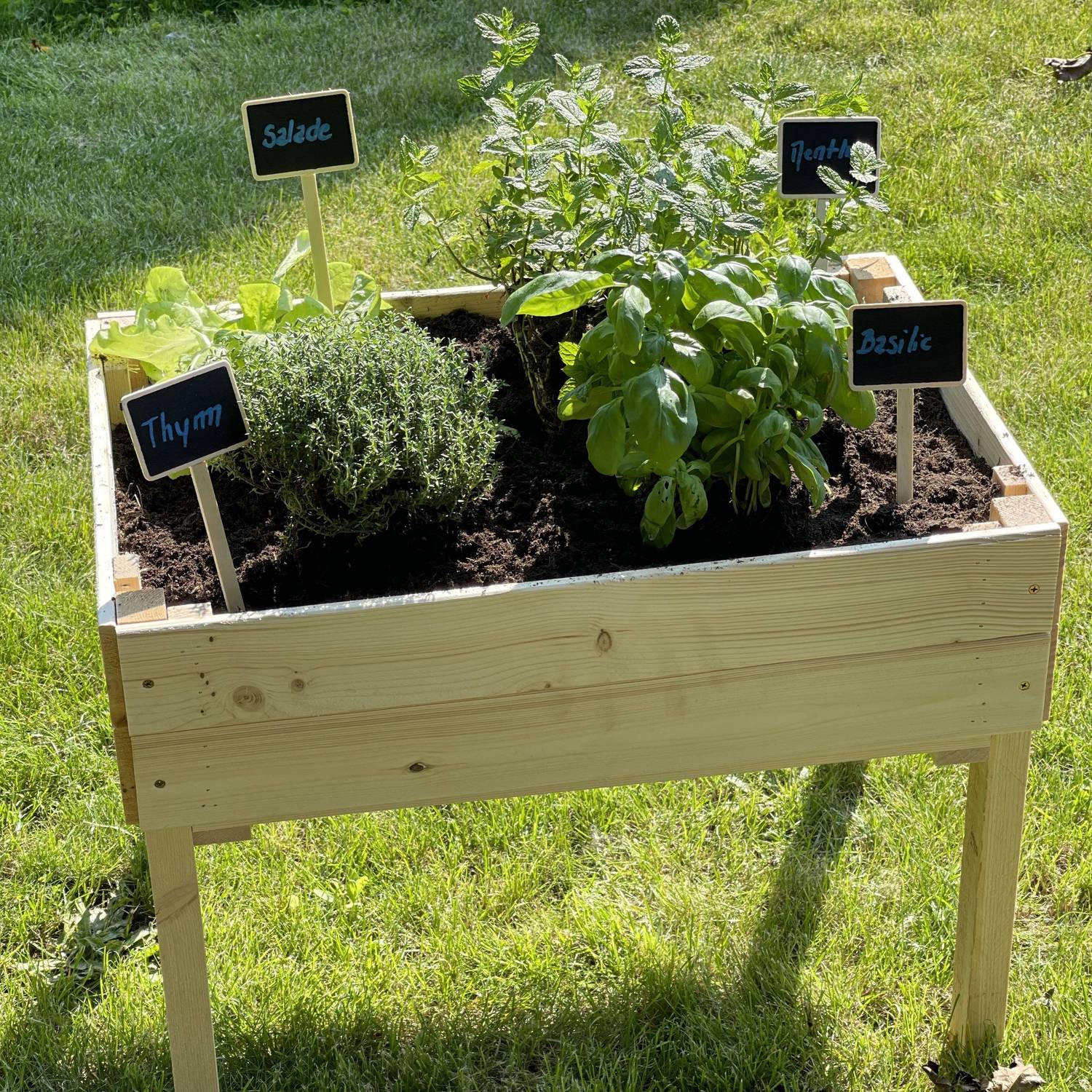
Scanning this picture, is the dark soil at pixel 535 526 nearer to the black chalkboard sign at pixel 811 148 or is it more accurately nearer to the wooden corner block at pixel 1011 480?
the wooden corner block at pixel 1011 480

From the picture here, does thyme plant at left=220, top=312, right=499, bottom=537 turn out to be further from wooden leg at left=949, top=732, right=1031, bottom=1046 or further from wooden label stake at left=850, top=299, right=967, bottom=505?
wooden leg at left=949, top=732, right=1031, bottom=1046

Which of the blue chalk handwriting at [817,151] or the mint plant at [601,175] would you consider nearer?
the mint plant at [601,175]

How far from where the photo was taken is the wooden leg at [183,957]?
1.70m

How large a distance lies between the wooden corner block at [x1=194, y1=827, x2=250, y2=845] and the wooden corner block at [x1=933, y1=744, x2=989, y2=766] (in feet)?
3.04

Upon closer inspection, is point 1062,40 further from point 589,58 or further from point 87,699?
point 87,699

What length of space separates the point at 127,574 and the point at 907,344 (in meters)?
1.02

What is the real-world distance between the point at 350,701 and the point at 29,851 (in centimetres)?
107

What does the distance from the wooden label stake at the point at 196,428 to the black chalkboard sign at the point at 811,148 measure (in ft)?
2.92

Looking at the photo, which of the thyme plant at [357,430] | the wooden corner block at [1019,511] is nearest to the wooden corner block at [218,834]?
the thyme plant at [357,430]

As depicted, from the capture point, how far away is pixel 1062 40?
15.6 ft

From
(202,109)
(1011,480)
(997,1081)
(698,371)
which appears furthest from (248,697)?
(202,109)

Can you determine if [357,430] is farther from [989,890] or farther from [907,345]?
[989,890]

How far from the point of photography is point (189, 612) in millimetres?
1590

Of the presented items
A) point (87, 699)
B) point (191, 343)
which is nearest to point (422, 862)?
point (87, 699)
